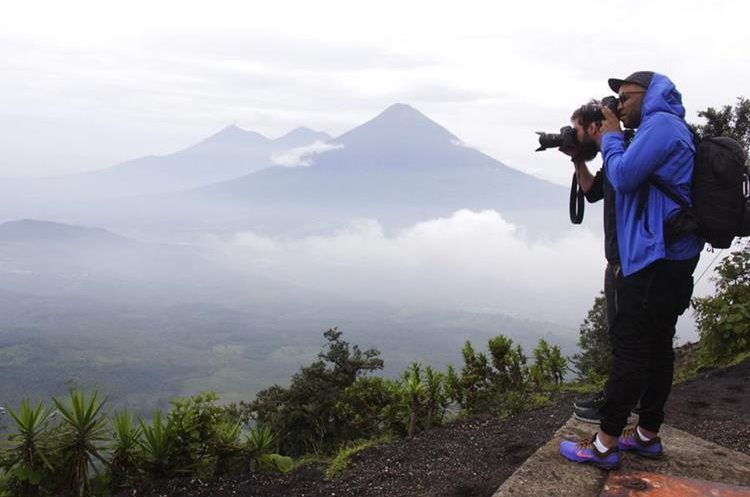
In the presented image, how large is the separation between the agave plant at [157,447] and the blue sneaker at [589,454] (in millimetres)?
2852

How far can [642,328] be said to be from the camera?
104 inches

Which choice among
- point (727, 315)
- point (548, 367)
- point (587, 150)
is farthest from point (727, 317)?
point (587, 150)

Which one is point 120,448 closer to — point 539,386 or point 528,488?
point 528,488

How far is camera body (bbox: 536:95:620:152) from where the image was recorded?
2785 millimetres

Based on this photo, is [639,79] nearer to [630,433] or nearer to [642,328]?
[642,328]

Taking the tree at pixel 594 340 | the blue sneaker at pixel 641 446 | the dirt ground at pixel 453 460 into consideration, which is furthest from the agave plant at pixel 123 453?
the tree at pixel 594 340

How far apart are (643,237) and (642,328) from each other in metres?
0.43

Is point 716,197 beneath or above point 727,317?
above

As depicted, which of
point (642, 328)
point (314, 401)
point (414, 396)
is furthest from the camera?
point (314, 401)

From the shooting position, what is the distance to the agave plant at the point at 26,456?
151 inches

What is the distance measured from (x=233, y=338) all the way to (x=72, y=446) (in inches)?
7665

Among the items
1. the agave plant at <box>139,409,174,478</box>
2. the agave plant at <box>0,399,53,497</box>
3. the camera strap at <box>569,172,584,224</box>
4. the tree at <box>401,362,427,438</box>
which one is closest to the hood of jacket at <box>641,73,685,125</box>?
the camera strap at <box>569,172,584,224</box>

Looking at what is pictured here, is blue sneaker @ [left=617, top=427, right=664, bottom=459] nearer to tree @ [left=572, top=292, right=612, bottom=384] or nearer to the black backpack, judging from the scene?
the black backpack

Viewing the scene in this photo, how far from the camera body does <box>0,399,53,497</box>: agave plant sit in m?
3.79
